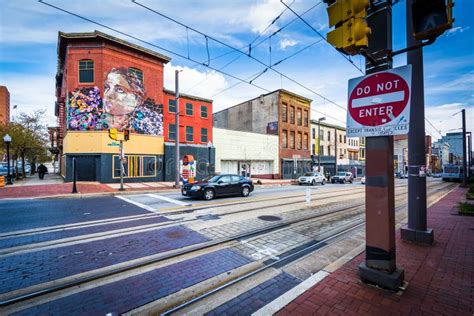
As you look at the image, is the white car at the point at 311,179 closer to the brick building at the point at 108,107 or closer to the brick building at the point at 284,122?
the brick building at the point at 284,122

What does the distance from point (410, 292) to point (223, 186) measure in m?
9.88

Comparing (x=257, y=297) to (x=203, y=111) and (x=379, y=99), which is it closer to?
(x=379, y=99)

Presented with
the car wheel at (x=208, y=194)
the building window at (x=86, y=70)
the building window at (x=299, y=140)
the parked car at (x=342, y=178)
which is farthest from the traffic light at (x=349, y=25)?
the building window at (x=299, y=140)

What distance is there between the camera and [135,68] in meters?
21.8

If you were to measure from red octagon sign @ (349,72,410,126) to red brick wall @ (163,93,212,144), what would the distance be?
22.4 metres

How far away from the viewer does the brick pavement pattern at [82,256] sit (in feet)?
12.2

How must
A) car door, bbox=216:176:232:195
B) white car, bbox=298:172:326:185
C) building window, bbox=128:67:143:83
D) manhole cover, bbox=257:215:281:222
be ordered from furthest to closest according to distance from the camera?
1. white car, bbox=298:172:326:185
2. building window, bbox=128:67:143:83
3. car door, bbox=216:176:232:195
4. manhole cover, bbox=257:215:281:222

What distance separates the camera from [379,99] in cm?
325

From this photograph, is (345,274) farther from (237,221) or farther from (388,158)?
(237,221)

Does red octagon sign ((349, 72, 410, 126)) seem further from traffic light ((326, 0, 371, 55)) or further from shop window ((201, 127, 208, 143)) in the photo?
shop window ((201, 127, 208, 143))

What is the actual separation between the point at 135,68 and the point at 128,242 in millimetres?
21107

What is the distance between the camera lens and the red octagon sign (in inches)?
120

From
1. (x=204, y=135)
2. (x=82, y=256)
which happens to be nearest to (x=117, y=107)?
(x=204, y=135)

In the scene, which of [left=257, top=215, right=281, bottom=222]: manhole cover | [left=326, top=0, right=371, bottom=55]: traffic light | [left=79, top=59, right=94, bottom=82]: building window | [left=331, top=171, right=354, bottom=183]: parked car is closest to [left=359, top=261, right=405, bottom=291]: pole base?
[left=326, top=0, right=371, bottom=55]: traffic light
